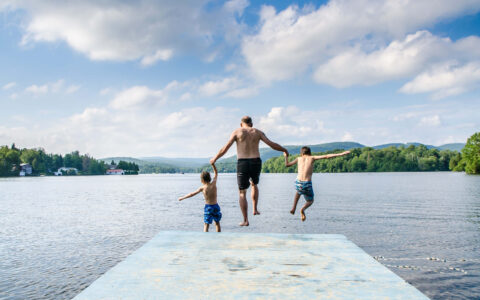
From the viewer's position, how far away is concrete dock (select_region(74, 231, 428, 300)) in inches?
210

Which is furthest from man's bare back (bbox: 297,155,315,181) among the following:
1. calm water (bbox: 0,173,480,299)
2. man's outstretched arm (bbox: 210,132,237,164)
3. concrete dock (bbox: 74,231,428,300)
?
calm water (bbox: 0,173,480,299)

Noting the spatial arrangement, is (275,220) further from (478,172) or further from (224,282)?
(478,172)

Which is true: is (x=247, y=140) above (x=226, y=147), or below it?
above

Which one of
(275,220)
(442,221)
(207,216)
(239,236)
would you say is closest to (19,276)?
(207,216)

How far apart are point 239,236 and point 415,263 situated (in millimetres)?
9412

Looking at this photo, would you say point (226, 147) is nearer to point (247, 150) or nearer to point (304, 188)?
point (247, 150)

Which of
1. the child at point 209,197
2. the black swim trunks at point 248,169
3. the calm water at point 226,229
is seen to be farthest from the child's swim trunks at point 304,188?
the calm water at point 226,229

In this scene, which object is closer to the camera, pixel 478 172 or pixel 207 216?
pixel 207 216

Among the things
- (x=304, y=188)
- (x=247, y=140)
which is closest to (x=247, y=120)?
(x=247, y=140)

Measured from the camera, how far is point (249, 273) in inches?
249

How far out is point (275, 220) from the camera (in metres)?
29.7

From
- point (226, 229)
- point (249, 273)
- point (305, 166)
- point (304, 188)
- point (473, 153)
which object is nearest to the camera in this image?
point (249, 273)

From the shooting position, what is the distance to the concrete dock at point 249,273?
534cm

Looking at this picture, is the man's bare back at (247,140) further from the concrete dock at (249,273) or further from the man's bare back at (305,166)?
the concrete dock at (249,273)
